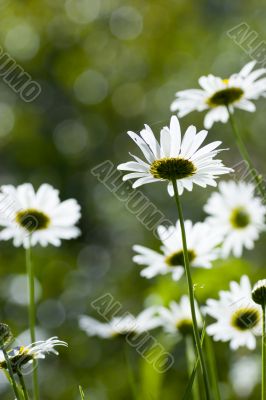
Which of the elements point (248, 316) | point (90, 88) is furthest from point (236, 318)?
point (90, 88)

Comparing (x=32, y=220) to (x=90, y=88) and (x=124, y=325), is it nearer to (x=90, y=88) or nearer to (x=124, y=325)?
(x=124, y=325)

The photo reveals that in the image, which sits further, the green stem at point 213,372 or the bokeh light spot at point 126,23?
the bokeh light spot at point 126,23

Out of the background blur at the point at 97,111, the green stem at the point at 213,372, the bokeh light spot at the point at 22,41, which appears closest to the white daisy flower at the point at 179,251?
the green stem at the point at 213,372

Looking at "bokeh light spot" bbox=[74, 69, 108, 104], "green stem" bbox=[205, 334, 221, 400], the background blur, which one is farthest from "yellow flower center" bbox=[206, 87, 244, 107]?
"bokeh light spot" bbox=[74, 69, 108, 104]

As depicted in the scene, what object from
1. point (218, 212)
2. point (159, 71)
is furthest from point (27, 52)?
point (218, 212)

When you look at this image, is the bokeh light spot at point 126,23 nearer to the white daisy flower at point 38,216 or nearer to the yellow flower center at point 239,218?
the yellow flower center at point 239,218

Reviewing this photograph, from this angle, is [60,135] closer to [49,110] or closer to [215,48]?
[49,110]
